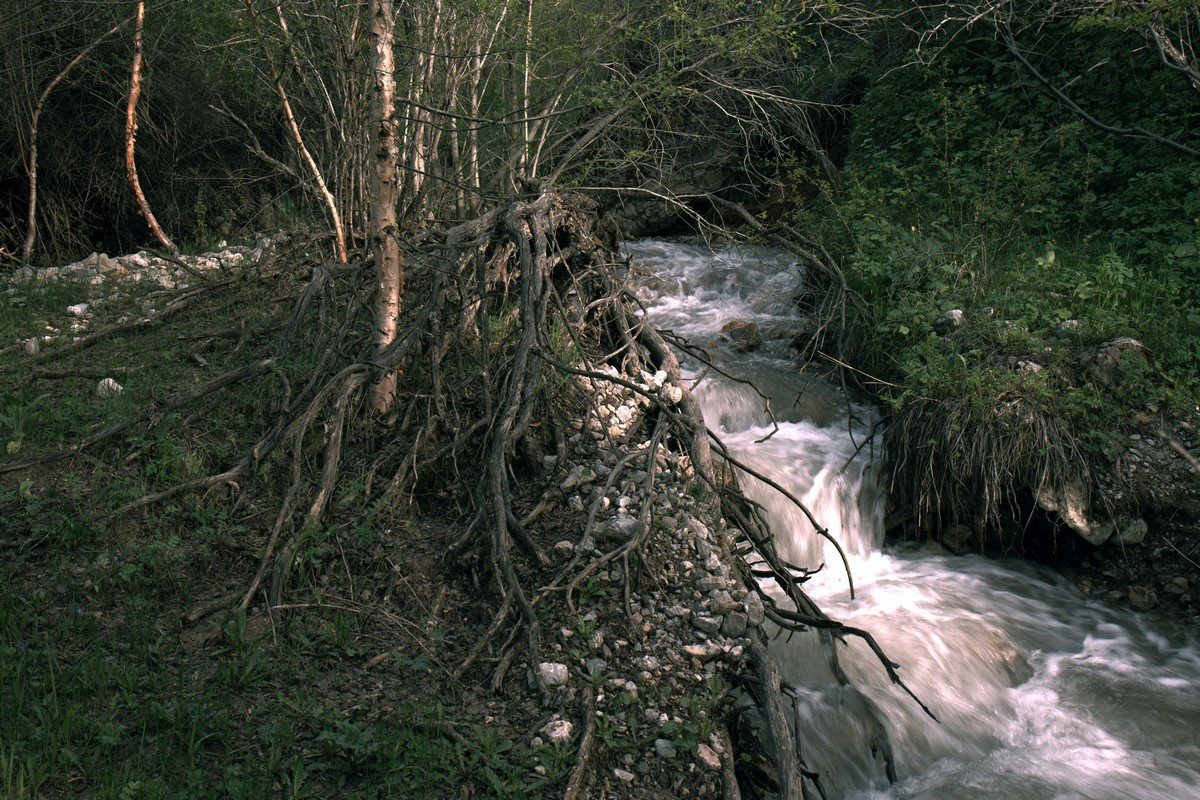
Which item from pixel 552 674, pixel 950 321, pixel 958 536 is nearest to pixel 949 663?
pixel 958 536

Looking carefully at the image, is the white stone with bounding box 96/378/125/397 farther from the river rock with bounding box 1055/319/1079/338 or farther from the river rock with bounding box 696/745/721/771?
the river rock with bounding box 1055/319/1079/338

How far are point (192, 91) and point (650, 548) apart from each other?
29.4ft

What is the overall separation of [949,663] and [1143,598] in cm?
164

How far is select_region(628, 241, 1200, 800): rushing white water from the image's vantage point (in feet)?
13.0

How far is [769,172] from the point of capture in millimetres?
11570

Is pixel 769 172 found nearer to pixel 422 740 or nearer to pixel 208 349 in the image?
pixel 208 349

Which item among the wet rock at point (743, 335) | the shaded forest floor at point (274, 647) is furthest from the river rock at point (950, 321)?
the shaded forest floor at point (274, 647)

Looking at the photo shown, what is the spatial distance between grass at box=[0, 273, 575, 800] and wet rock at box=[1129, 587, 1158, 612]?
162 inches

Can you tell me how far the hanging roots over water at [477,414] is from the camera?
12.3 feet

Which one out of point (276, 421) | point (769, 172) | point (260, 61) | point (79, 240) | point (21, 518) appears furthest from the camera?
point (769, 172)

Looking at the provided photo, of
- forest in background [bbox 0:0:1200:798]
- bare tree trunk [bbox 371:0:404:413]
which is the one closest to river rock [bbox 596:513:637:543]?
forest in background [bbox 0:0:1200:798]

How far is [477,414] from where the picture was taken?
4707 mm

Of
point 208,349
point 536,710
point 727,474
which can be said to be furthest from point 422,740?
point 208,349

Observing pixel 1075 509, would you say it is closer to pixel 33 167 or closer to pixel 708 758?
pixel 708 758
